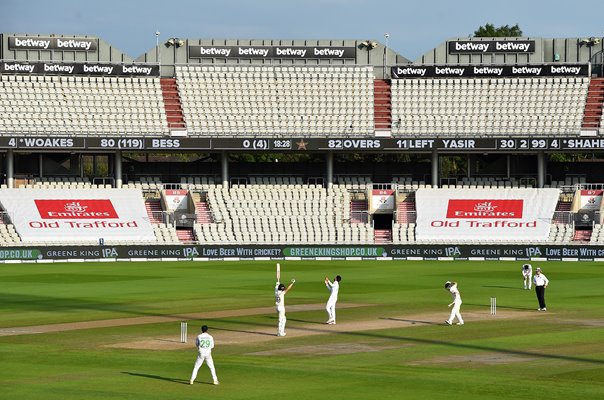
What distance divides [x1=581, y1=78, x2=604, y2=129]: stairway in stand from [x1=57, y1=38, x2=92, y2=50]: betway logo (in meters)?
38.1

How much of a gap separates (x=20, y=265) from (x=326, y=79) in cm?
3020

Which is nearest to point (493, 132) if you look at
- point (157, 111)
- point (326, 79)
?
point (326, 79)

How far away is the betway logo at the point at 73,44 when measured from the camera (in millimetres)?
84000

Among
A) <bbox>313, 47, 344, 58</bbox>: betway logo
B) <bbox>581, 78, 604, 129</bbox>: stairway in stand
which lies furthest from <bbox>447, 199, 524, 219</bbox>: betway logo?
<bbox>313, 47, 344, 58</bbox>: betway logo

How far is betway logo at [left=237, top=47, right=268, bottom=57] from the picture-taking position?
280 ft

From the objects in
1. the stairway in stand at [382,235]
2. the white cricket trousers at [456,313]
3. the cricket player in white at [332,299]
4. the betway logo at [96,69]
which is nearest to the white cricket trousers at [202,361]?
the cricket player in white at [332,299]

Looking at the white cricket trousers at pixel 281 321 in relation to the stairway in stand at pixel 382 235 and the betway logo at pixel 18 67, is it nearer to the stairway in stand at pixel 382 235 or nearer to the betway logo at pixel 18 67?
the stairway in stand at pixel 382 235

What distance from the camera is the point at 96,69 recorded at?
82.5 meters

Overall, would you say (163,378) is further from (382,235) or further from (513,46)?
(513,46)

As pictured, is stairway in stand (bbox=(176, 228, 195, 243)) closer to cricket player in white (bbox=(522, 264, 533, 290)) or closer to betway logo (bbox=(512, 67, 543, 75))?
betway logo (bbox=(512, 67, 543, 75))

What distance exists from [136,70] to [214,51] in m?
6.37

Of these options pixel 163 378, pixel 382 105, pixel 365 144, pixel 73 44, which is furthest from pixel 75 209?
pixel 163 378

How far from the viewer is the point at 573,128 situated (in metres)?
80.8

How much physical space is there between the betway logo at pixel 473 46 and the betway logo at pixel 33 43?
105ft
